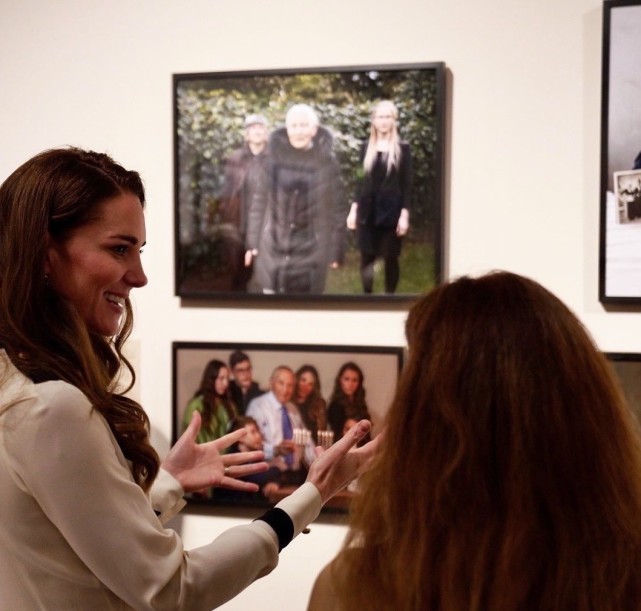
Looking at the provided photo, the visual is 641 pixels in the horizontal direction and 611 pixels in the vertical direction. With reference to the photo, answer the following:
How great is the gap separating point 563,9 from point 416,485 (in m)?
1.65

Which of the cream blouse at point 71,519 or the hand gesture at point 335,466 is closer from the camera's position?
the cream blouse at point 71,519

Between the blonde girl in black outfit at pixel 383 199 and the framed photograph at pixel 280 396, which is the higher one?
the blonde girl in black outfit at pixel 383 199

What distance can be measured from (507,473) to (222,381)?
62.5 inches

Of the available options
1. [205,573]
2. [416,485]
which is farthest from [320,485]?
[416,485]

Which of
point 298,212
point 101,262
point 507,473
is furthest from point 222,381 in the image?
point 507,473

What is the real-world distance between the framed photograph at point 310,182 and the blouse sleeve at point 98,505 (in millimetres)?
1084

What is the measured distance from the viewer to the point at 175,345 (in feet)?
8.43

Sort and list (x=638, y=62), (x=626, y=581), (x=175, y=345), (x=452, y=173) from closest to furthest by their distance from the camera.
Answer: (x=626, y=581) < (x=638, y=62) < (x=452, y=173) < (x=175, y=345)

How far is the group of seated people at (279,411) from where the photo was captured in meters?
2.46

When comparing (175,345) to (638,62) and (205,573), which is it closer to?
(205,573)

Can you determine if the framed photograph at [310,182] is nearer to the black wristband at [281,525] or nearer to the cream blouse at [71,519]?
the black wristband at [281,525]

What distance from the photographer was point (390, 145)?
7.88 feet

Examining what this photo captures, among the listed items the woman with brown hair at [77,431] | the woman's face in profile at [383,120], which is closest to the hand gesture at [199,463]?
the woman with brown hair at [77,431]

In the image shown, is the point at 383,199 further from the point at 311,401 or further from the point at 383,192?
the point at 311,401
